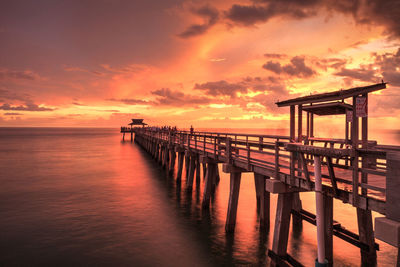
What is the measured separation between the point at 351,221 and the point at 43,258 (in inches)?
584

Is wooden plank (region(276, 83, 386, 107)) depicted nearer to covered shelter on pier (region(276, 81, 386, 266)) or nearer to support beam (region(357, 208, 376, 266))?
covered shelter on pier (region(276, 81, 386, 266))

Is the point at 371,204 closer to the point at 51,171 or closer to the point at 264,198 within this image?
the point at 264,198

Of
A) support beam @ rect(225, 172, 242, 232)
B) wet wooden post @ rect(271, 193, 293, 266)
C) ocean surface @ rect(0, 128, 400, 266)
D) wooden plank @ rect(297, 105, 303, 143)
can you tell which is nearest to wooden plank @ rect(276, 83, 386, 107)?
wooden plank @ rect(297, 105, 303, 143)

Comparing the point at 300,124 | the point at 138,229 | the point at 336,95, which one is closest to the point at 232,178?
the point at 300,124

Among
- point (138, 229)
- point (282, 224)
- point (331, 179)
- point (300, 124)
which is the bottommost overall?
point (138, 229)

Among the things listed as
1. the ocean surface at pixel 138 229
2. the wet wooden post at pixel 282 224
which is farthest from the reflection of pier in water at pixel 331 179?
the ocean surface at pixel 138 229

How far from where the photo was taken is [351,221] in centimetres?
1488

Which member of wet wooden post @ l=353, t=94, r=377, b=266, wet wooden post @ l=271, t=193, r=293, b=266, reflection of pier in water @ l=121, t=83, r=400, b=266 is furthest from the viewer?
wet wooden post @ l=353, t=94, r=377, b=266

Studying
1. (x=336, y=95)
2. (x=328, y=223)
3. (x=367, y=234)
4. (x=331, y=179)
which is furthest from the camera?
(x=367, y=234)

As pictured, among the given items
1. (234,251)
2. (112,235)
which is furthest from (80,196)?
(234,251)

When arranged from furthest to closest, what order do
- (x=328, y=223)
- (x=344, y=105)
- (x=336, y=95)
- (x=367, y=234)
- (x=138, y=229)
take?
(x=138, y=229) < (x=367, y=234) < (x=328, y=223) < (x=344, y=105) < (x=336, y=95)

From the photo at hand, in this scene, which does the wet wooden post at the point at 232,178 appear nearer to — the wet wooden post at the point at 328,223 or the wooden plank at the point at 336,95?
the wooden plank at the point at 336,95

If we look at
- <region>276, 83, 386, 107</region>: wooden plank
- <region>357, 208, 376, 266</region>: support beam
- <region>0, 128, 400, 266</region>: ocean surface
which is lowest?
<region>0, 128, 400, 266</region>: ocean surface

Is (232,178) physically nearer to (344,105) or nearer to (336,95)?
(344,105)
